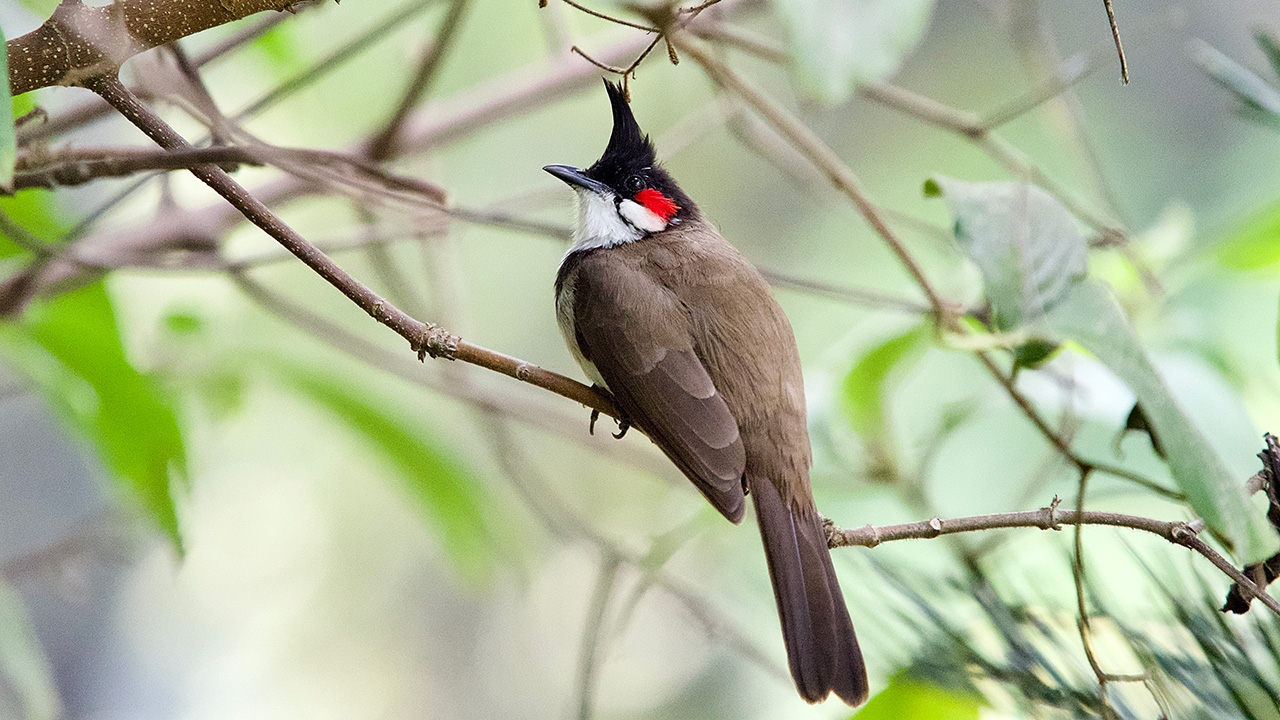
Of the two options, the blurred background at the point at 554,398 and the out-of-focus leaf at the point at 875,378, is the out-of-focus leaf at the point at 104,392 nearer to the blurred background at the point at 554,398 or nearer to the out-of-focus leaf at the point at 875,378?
the blurred background at the point at 554,398

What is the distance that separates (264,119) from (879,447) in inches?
89.5

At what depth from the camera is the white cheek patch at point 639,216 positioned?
208 centimetres

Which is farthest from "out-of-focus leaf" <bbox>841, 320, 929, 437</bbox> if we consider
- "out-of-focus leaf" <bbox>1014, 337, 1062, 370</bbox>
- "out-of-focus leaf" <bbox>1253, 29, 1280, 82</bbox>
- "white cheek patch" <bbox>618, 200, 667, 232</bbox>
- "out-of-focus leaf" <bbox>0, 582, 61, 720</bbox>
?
"out-of-focus leaf" <bbox>0, 582, 61, 720</bbox>

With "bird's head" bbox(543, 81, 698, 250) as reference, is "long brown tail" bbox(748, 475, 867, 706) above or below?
below

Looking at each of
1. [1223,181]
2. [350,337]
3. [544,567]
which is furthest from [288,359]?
[1223,181]

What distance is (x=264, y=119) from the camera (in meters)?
3.21

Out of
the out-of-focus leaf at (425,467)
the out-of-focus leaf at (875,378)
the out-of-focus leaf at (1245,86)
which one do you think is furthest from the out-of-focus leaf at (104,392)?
the out-of-focus leaf at (1245,86)

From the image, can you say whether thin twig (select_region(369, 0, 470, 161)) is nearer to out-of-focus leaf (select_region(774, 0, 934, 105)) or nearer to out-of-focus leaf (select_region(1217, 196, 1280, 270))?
out-of-focus leaf (select_region(774, 0, 934, 105))

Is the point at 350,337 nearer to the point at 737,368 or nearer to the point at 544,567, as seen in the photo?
the point at 737,368

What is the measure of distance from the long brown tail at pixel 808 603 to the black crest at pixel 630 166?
736mm

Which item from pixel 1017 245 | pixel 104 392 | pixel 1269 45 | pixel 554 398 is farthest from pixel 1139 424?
pixel 554 398

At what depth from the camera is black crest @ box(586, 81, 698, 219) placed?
81.4 inches

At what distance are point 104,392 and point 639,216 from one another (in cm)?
111

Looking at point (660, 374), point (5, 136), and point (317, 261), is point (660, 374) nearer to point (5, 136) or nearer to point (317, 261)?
point (317, 261)
